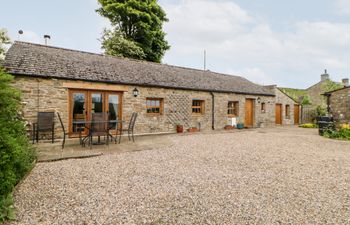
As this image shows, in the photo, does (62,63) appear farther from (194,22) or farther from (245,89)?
(194,22)

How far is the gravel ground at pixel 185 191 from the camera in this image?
2.46 meters

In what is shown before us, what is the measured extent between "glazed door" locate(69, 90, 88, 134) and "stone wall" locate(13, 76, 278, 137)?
233 millimetres

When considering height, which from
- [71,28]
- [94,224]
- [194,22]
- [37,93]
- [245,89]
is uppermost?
[194,22]

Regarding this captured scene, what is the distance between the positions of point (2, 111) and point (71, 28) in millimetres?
12439

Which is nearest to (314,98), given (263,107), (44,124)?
(263,107)

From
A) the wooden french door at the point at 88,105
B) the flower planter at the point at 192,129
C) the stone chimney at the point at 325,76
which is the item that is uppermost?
the stone chimney at the point at 325,76

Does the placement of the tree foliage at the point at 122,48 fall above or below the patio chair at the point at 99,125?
above

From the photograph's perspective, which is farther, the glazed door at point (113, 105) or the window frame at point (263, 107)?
the window frame at point (263, 107)

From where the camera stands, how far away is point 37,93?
25.9 feet

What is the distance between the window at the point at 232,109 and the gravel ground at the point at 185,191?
9005 mm

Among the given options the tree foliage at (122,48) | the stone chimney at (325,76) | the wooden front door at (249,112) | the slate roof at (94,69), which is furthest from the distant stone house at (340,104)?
the tree foliage at (122,48)

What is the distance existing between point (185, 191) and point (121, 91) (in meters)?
7.55

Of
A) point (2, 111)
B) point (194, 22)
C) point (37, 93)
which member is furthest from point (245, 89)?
point (2, 111)

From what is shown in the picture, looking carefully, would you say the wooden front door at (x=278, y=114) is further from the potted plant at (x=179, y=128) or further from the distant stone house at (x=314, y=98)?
the potted plant at (x=179, y=128)
